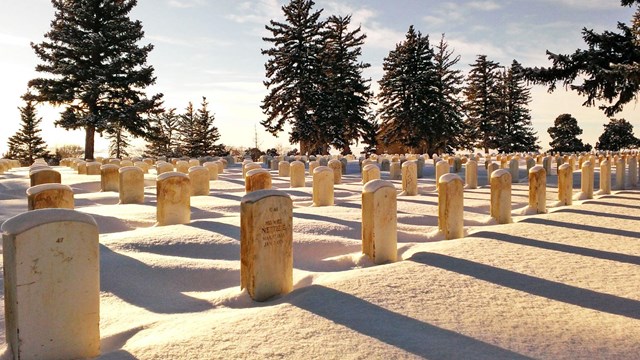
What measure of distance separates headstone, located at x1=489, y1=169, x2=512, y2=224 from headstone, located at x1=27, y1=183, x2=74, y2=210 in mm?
7903

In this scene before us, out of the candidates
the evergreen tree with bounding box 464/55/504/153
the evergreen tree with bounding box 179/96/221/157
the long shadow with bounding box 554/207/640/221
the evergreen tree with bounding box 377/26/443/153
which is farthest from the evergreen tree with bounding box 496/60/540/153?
the long shadow with bounding box 554/207/640/221

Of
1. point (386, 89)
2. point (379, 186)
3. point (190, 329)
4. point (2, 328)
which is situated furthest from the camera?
point (386, 89)

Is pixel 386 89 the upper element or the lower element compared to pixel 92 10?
lower

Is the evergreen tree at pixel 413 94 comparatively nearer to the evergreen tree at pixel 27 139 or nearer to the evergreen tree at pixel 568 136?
the evergreen tree at pixel 568 136

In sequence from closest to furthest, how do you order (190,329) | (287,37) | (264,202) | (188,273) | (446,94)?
(190,329), (264,202), (188,273), (287,37), (446,94)

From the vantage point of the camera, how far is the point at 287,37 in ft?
129

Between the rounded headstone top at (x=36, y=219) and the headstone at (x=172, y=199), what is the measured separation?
17.2 feet

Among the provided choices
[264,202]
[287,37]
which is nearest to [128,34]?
[287,37]

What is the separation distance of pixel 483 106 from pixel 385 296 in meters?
51.8

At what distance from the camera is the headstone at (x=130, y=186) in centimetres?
1184

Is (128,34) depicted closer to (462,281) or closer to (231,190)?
(231,190)

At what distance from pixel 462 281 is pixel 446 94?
4416cm

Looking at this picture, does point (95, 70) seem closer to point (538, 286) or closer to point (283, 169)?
point (283, 169)

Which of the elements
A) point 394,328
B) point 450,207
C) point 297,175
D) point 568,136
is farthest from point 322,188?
point 568,136
